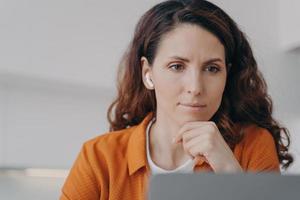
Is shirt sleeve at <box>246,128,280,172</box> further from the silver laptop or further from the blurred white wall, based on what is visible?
the blurred white wall

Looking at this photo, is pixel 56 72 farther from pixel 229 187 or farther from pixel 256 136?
pixel 229 187

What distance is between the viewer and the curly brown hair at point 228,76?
3.34ft

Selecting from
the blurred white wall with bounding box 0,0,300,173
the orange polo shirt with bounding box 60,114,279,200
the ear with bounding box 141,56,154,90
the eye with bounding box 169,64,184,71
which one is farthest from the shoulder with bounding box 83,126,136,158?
the blurred white wall with bounding box 0,0,300,173

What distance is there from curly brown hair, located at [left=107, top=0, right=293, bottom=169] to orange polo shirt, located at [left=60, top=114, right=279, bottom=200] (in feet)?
0.14

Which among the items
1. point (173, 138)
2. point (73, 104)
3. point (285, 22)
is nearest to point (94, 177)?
point (173, 138)

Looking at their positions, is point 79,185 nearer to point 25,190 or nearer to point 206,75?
point 206,75

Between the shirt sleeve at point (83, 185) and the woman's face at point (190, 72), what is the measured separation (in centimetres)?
21

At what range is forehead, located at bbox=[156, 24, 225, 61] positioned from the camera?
942mm

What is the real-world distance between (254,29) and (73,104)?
978mm

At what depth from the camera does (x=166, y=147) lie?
108 cm

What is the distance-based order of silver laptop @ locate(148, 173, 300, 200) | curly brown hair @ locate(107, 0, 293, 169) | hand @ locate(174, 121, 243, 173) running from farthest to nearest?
1. curly brown hair @ locate(107, 0, 293, 169)
2. hand @ locate(174, 121, 243, 173)
3. silver laptop @ locate(148, 173, 300, 200)

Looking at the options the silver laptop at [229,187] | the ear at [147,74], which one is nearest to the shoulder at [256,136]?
the ear at [147,74]

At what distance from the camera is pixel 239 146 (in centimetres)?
108

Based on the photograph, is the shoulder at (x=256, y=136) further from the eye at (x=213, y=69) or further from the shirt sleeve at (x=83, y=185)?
the shirt sleeve at (x=83, y=185)
